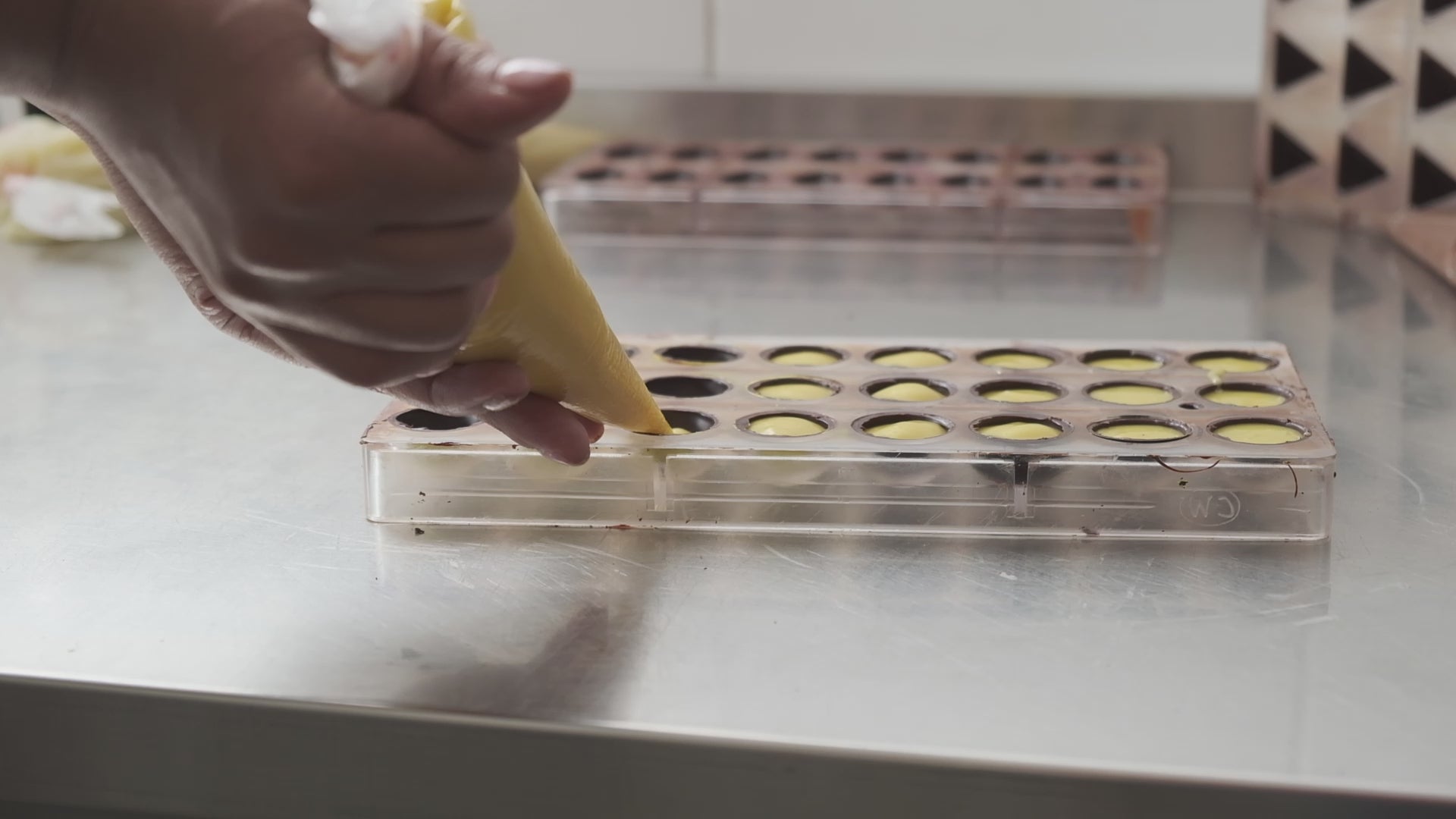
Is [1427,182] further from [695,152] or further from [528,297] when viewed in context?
[528,297]

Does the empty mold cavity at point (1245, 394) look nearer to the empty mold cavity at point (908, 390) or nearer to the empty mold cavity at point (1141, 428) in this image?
the empty mold cavity at point (1141, 428)

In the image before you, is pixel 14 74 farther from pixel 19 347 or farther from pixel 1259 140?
pixel 1259 140

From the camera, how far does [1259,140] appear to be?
2018mm

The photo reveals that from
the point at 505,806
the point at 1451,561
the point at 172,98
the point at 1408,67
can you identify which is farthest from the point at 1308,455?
the point at 1408,67

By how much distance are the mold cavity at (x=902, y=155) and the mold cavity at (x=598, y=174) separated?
37 centimetres

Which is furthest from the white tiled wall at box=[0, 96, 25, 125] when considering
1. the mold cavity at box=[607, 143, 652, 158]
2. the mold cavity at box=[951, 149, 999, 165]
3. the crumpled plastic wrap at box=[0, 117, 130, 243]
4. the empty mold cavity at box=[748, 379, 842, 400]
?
the empty mold cavity at box=[748, 379, 842, 400]

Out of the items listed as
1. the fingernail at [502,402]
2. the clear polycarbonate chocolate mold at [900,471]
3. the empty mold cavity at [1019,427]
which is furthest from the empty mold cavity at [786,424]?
the fingernail at [502,402]

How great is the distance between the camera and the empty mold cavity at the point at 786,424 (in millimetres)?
1070

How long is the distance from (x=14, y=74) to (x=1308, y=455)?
795 mm

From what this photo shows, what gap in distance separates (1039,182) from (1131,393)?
0.82 m

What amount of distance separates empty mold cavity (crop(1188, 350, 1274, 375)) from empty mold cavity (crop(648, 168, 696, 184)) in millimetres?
910

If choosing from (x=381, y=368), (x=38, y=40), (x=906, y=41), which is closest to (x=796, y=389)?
(x=381, y=368)

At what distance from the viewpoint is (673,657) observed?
0.85 m

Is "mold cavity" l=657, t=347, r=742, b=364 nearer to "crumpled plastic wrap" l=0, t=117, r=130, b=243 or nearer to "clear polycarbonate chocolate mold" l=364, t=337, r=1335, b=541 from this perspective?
"clear polycarbonate chocolate mold" l=364, t=337, r=1335, b=541
